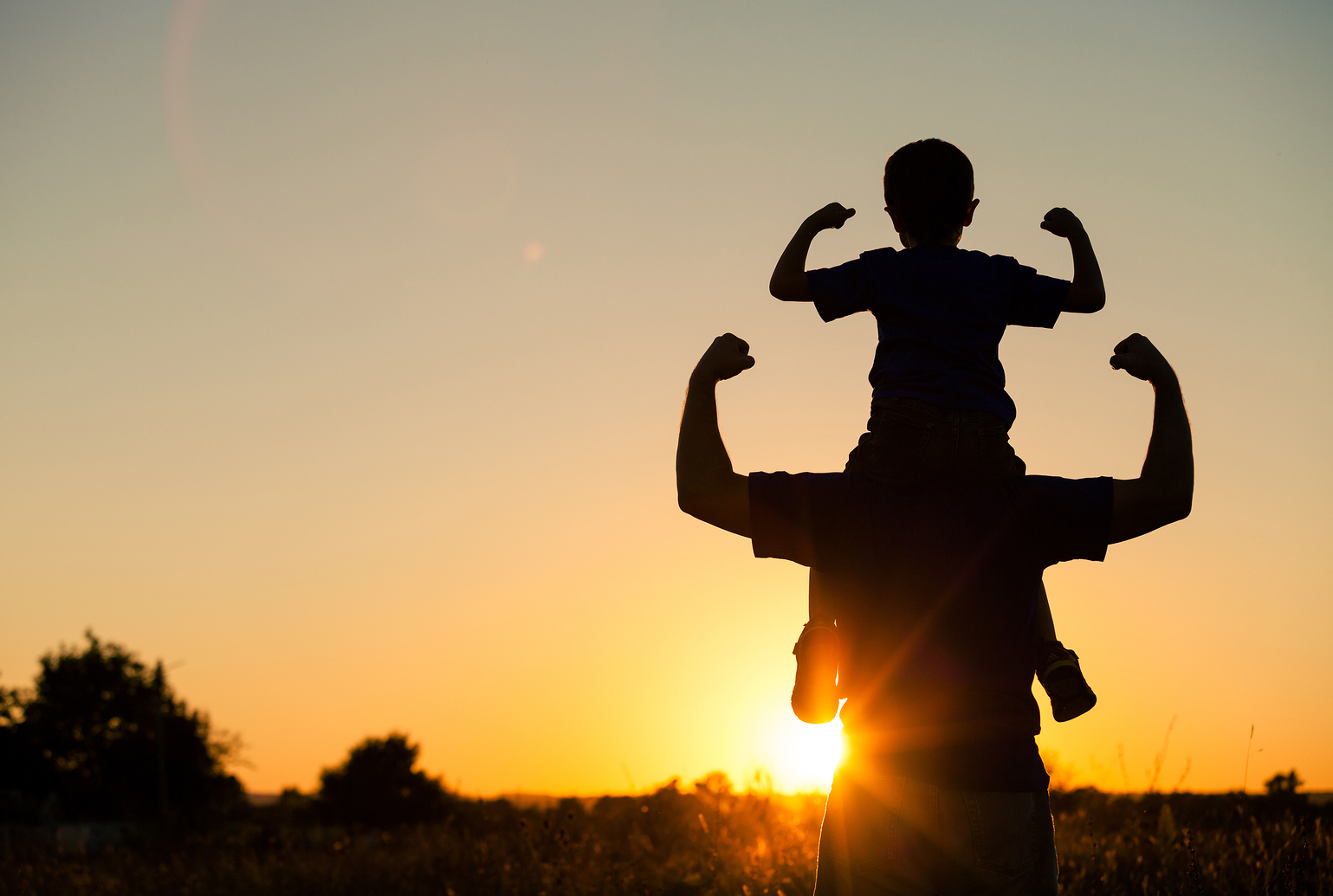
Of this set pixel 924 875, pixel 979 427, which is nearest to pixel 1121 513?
pixel 979 427

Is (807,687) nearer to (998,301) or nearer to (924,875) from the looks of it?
(924,875)

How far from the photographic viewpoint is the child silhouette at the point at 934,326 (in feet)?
7.70

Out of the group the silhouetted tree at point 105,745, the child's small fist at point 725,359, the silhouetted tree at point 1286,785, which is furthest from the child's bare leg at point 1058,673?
the silhouetted tree at point 105,745

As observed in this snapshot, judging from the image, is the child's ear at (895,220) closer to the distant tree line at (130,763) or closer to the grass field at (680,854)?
the grass field at (680,854)

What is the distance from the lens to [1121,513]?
2277 millimetres

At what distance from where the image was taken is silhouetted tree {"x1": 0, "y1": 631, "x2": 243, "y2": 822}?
54594 millimetres

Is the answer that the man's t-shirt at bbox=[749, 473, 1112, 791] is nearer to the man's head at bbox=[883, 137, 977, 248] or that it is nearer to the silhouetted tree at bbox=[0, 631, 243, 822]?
the man's head at bbox=[883, 137, 977, 248]

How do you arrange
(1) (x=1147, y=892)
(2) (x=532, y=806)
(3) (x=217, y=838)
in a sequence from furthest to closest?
(3) (x=217, y=838) < (2) (x=532, y=806) < (1) (x=1147, y=892)

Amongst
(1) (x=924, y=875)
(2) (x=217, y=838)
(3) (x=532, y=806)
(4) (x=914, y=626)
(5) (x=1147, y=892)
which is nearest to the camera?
(1) (x=924, y=875)

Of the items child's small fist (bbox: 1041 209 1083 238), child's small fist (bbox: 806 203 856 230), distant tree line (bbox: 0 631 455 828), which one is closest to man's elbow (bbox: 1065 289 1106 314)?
child's small fist (bbox: 1041 209 1083 238)

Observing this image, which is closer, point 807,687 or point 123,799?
point 807,687

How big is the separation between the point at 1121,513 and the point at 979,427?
360mm

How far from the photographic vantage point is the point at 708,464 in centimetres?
232

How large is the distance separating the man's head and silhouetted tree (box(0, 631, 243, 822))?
182 feet
